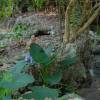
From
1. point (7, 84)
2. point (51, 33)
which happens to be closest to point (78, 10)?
point (51, 33)

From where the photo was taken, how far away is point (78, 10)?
482 cm

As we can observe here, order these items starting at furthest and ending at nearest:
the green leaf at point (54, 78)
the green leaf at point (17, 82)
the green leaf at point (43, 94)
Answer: the green leaf at point (54, 78)
the green leaf at point (43, 94)
the green leaf at point (17, 82)

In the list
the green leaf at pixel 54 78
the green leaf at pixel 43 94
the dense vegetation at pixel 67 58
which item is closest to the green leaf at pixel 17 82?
the green leaf at pixel 43 94

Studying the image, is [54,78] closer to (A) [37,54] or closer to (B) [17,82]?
(A) [37,54]

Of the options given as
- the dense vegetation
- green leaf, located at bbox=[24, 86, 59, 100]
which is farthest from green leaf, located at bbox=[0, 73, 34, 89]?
the dense vegetation

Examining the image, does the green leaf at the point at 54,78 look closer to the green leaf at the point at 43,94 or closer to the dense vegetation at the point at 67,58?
the dense vegetation at the point at 67,58

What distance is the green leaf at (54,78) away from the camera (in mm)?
4121

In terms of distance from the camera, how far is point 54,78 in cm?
417

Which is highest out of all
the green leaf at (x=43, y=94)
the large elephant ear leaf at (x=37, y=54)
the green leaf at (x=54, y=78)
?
the large elephant ear leaf at (x=37, y=54)

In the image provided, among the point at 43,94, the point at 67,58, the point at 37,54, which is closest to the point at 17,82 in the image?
the point at 43,94

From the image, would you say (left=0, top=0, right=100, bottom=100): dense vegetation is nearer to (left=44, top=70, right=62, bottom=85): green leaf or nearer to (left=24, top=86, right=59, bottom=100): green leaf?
(left=44, top=70, right=62, bottom=85): green leaf

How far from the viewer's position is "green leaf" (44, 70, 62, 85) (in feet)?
13.5

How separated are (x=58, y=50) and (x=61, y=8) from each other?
59 cm

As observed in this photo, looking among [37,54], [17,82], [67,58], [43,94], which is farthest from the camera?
[67,58]
